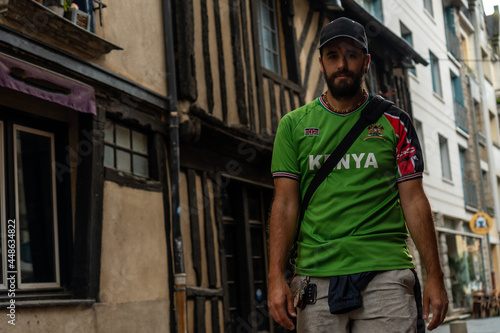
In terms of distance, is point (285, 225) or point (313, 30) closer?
point (285, 225)

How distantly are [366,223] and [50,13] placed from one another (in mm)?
4154

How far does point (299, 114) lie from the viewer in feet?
9.42

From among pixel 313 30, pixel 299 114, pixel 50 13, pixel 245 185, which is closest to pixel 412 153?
pixel 299 114

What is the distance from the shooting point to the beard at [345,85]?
109 inches

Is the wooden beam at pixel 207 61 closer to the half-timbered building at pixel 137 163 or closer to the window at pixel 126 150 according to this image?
the half-timbered building at pixel 137 163

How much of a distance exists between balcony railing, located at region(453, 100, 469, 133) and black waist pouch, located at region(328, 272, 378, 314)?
2184 cm

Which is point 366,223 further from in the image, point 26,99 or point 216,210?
point 216,210

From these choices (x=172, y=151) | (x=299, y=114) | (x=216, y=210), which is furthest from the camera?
(x=216, y=210)

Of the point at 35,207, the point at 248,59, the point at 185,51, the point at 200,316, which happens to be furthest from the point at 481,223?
the point at 35,207

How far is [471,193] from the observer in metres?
24.3

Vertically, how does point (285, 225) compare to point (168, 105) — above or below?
below

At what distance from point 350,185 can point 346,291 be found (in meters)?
0.37

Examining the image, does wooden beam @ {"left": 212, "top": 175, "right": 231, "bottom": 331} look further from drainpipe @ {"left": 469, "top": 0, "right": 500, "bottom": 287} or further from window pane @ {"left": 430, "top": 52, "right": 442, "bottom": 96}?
drainpipe @ {"left": 469, "top": 0, "right": 500, "bottom": 287}

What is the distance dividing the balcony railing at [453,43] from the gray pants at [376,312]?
22333 millimetres
